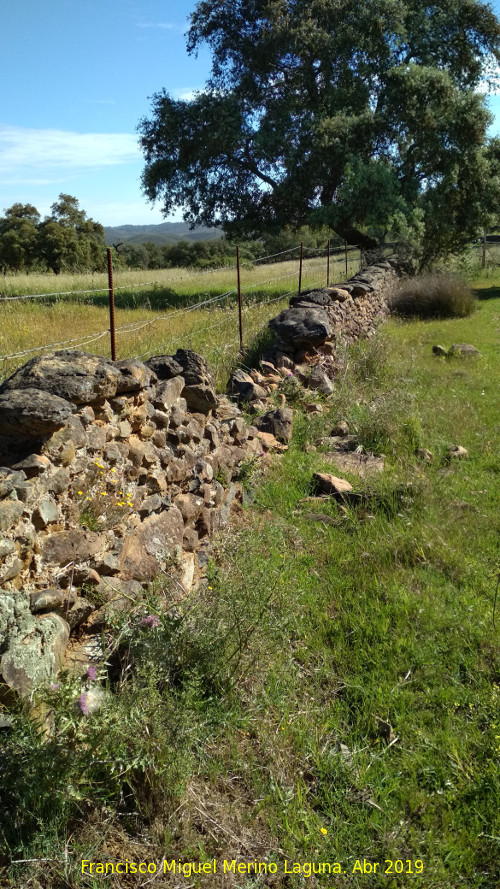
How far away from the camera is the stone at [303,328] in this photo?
8.87 m

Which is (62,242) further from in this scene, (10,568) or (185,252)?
(10,568)

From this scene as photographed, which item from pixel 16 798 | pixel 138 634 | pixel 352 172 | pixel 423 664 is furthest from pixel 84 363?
pixel 352 172

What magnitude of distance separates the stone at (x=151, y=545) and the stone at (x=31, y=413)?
850 mm

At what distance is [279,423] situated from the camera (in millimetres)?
6707

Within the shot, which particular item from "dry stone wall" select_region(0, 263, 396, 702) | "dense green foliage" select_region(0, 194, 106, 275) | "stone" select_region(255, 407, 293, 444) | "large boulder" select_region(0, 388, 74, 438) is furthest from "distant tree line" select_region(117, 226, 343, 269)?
"large boulder" select_region(0, 388, 74, 438)

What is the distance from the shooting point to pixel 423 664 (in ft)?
11.4

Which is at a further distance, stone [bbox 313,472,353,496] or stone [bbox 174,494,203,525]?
stone [bbox 313,472,353,496]

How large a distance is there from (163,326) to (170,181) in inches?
468

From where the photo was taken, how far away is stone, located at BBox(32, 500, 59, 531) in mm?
3037

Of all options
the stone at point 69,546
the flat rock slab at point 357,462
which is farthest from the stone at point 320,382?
the stone at point 69,546

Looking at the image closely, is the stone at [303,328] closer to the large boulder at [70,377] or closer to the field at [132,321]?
the field at [132,321]

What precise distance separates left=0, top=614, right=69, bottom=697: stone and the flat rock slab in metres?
3.82

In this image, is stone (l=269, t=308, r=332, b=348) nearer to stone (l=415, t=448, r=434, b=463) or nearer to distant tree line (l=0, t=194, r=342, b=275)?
stone (l=415, t=448, r=434, b=463)

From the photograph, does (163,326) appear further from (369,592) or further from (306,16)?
(306,16)
